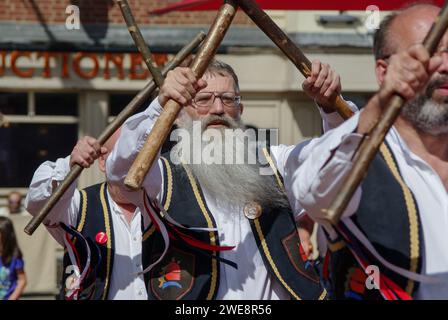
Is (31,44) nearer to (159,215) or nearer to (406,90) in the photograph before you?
(159,215)

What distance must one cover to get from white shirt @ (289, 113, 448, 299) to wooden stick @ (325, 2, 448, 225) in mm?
67

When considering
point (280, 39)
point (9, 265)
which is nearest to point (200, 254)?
point (280, 39)

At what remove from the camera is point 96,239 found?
4.12 m

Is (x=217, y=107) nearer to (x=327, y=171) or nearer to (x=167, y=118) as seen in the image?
(x=167, y=118)

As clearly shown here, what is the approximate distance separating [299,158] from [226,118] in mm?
960

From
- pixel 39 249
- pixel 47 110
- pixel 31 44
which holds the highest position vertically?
pixel 31 44

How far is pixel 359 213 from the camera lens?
269 centimetres

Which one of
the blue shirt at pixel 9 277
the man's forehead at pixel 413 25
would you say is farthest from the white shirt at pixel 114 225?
the blue shirt at pixel 9 277

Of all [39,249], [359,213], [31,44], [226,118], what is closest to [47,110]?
[31,44]

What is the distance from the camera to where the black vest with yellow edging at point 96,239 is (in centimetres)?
402

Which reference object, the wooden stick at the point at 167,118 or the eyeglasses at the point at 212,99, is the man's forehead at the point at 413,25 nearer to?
the wooden stick at the point at 167,118

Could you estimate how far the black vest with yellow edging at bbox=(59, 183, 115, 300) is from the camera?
4.02m

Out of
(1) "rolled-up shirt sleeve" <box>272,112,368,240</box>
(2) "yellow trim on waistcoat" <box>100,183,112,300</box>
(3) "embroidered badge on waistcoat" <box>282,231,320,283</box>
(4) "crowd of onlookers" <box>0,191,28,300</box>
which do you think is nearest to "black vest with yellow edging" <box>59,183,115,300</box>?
(2) "yellow trim on waistcoat" <box>100,183,112,300</box>
